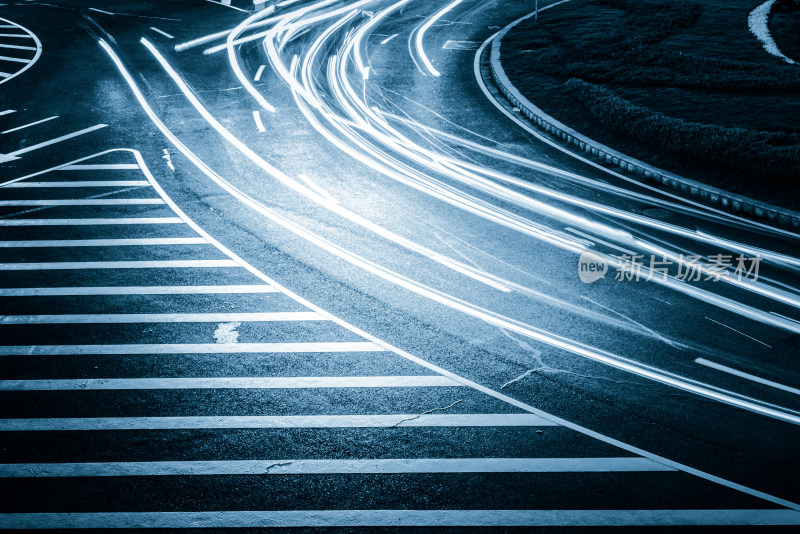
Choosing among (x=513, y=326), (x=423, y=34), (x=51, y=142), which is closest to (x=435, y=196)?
(x=513, y=326)

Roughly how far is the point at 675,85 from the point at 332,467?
14151 millimetres

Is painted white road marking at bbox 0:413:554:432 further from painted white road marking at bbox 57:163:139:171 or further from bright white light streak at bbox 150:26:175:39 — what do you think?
bright white light streak at bbox 150:26:175:39

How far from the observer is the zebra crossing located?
5945mm

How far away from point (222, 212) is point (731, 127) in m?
10.8

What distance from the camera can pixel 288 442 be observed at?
672 cm

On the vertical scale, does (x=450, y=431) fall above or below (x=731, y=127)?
below

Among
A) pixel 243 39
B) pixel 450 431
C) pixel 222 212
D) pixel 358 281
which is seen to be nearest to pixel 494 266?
pixel 358 281

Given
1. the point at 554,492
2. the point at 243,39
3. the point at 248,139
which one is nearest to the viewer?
the point at 554,492

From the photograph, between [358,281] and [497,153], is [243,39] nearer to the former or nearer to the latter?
[497,153]

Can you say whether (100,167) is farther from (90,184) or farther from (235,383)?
(235,383)

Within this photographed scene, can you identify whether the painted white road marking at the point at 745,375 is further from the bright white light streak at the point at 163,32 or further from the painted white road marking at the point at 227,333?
the bright white light streak at the point at 163,32

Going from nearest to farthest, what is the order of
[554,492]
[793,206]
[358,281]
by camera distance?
[554,492], [358,281], [793,206]

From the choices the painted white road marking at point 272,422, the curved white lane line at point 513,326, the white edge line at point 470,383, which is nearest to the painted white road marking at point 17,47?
the white edge line at point 470,383

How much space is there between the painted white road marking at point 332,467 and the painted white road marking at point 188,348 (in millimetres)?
1865
